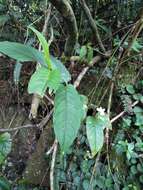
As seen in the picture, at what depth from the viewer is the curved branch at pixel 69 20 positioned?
143cm

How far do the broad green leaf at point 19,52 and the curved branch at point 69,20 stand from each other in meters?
0.51

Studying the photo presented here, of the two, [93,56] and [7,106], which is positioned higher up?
[93,56]

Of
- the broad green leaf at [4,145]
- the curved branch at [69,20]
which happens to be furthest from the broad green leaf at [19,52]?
the broad green leaf at [4,145]

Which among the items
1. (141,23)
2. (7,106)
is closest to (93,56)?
(141,23)

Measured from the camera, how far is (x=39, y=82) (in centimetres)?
87

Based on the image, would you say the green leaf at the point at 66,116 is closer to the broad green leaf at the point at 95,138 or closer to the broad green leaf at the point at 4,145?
the broad green leaf at the point at 95,138

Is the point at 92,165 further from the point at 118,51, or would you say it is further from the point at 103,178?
the point at 118,51

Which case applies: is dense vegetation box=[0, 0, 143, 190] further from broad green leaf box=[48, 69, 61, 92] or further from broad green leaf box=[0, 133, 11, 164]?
broad green leaf box=[48, 69, 61, 92]

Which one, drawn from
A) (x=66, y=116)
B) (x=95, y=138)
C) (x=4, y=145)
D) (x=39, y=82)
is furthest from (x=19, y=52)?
(x=4, y=145)

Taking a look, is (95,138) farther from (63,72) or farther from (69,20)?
(69,20)

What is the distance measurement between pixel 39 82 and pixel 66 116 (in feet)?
0.39

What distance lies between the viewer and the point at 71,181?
164 centimetres

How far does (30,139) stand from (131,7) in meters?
1.07

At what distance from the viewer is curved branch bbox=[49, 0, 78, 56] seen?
4.68ft
